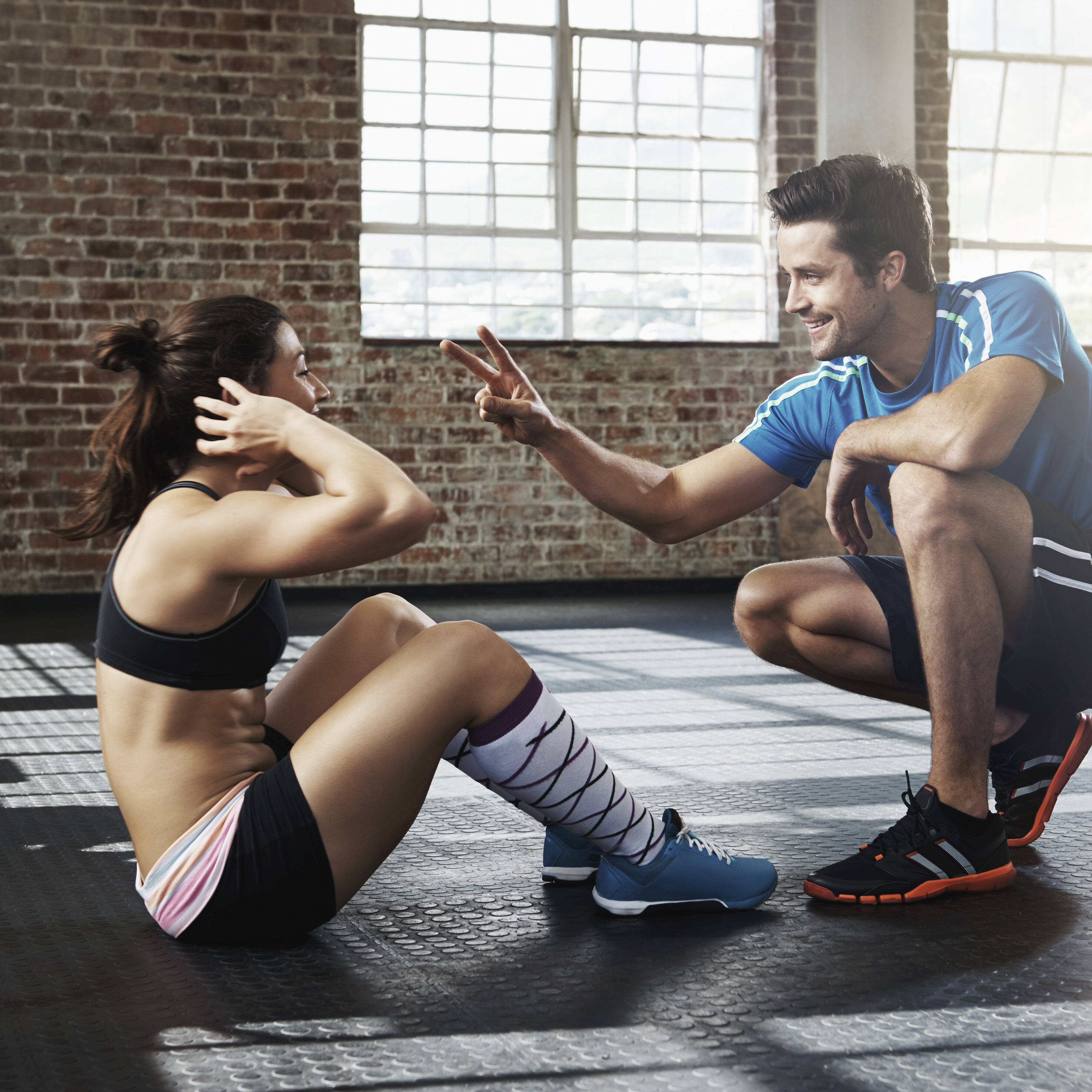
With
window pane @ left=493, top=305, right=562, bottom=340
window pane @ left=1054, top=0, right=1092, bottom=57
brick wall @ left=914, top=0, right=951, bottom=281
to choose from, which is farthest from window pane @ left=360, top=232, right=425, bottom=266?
window pane @ left=1054, top=0, right=1092, bottom=57

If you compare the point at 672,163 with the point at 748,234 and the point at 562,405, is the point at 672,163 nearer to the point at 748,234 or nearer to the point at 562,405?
the point at 748,234

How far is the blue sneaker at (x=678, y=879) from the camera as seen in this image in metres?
1.59

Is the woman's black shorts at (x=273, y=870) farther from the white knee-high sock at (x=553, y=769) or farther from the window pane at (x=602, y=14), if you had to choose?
the window pane at (x=602, y=14)

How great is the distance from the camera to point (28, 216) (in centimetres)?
618

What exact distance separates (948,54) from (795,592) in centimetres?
636

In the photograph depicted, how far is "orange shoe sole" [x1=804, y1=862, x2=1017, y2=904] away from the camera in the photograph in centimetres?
165

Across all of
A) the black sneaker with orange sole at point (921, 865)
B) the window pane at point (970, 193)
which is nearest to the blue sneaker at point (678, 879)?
the black sneaker with orange sole at point (921, 865)

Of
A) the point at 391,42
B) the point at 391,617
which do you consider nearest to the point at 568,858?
the point at 391,617

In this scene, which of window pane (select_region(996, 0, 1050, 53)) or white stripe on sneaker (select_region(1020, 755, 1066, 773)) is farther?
window pane (select_region(996, 0, 1050, 53))

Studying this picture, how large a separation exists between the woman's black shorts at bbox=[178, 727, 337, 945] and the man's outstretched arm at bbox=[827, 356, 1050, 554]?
0.99 m

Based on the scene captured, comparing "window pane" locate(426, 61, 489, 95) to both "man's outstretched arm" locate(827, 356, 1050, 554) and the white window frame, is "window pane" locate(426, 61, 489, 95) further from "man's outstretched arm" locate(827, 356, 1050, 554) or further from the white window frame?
"man's outstretched arm" locate(827, 356, 1050, 554)

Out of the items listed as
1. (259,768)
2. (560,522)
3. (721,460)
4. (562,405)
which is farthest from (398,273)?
(259,768)

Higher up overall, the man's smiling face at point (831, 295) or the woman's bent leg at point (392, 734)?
the man's smiling face at point (831, 295)

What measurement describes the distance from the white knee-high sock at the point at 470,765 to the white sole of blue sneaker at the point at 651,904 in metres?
0.15
